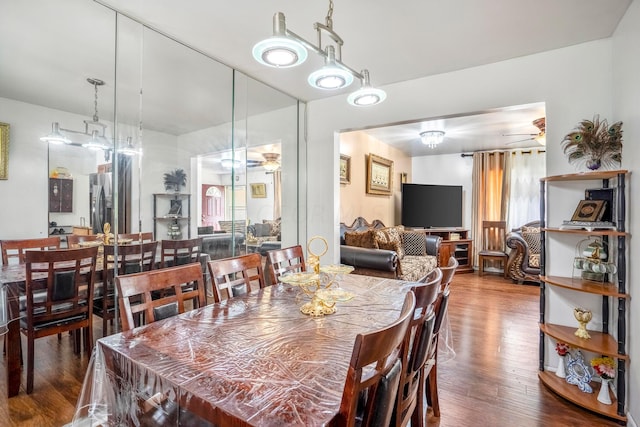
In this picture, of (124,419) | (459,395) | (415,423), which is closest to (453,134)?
(459,395)

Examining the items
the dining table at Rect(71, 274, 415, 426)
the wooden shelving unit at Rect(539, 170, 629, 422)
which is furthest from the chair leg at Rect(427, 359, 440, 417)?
the wooden shelving unit at Rect(539, 170, 629, 422)

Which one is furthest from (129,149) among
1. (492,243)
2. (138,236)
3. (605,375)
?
(492,243)

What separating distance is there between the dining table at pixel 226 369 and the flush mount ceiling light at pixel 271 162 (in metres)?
2.12

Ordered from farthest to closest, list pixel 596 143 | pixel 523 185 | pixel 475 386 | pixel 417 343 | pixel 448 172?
pixel 448 172, pixel 523 185, pixel 475 386, pixel 596 143, pixel 417 343

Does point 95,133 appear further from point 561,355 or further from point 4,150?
point 561,355

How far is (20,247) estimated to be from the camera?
1929mm

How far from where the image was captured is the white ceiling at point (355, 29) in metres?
1.85

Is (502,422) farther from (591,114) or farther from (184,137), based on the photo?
(184,137)

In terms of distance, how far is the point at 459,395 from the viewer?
6.66 feet

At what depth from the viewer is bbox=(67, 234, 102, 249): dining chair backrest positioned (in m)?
2.08

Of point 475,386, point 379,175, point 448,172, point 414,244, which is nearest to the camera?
point 475,386

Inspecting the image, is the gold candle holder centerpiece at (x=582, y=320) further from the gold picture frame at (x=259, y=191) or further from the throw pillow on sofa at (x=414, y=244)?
the gold picture frame at (x=259, y=191)

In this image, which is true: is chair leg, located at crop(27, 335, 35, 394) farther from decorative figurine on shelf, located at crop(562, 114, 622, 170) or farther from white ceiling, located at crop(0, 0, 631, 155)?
decorative figurine on shelf, located at crop(562, 114, 622, 170)

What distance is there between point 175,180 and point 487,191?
5.75 meters
